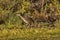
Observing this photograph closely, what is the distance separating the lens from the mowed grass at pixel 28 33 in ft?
Result: 26.8

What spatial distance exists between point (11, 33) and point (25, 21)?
965mm

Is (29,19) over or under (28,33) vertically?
over

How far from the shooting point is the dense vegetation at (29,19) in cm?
842

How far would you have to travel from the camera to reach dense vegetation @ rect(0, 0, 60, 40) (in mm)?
8422

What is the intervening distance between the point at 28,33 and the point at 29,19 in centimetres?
99

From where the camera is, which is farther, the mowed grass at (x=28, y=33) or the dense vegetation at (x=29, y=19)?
the dense vegetation at (x=29, y=19)

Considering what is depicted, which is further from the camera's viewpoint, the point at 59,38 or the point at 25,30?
the point at 25,30

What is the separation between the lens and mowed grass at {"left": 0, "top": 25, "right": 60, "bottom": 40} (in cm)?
816

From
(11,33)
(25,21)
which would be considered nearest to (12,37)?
(11,33)

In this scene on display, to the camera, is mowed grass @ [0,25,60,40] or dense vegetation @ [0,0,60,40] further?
dense vegetation @ [0,0,60,40]

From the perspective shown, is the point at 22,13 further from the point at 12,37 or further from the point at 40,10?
the point at 12,37

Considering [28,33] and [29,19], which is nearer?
[28,33]

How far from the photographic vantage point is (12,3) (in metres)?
9.94

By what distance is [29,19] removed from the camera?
9.44m
